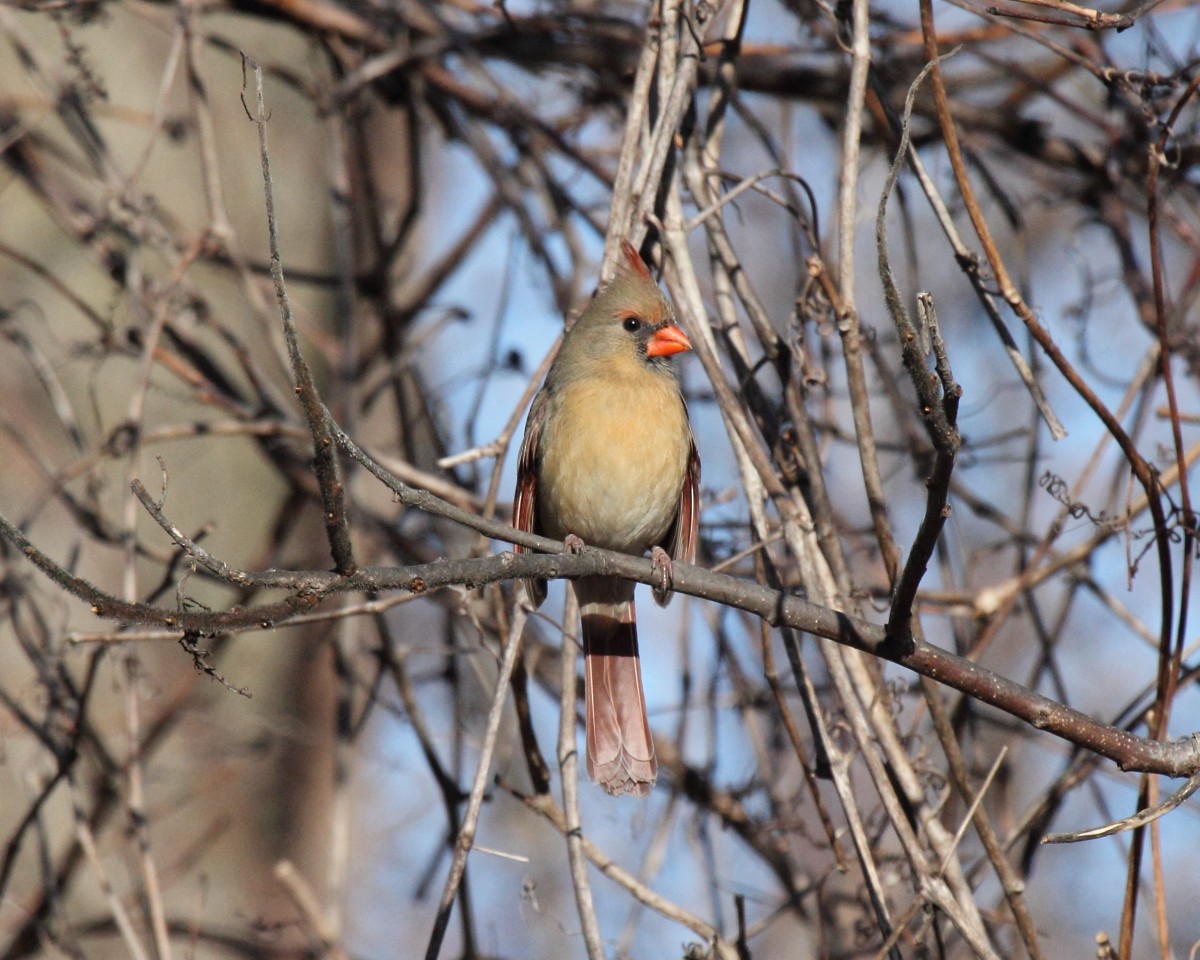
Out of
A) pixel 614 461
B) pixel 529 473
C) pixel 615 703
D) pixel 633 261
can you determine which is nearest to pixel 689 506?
pixel 614 461

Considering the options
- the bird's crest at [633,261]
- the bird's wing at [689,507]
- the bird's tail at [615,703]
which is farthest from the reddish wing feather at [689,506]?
the bird's crest at [633,261]

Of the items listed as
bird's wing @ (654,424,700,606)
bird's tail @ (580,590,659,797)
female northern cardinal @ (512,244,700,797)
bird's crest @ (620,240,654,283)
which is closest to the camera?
bird's crest @ (620,240,654,283)

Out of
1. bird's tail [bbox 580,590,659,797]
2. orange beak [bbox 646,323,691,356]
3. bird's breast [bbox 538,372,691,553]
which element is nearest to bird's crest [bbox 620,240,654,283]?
orange beak [bbox 646,323,691,356]

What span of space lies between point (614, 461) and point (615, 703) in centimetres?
67

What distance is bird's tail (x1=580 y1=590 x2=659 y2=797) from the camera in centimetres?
326

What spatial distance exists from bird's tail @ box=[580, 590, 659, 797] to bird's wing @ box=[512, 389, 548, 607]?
0.33 metres

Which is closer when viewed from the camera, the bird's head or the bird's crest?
the bird's crest

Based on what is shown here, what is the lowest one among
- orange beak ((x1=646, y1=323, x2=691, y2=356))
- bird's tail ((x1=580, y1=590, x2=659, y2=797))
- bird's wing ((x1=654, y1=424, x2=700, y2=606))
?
bird's tail ((x1=580, y1=590, x2=659, y2=797))

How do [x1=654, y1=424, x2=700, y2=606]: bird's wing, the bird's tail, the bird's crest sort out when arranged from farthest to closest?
1. [x1=654, y1=424, x2=700, y2=606]: bird's wing
2. the bird's tail
3. the bird's crest

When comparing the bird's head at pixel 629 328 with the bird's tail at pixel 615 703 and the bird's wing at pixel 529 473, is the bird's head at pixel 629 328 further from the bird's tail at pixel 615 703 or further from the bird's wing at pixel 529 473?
the bird's tail at pixel 615 703

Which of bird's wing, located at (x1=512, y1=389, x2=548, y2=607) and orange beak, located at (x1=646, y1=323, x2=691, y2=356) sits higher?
orange beak, located at (x1=646, y1=323, x2=691, y2=356)

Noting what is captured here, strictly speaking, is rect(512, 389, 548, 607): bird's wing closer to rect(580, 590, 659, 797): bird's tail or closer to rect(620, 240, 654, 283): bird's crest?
rect(580, 590, 659, 797): bird's tail

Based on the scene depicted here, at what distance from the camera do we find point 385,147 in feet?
17.1

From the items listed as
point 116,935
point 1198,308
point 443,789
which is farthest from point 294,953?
point 1198,308
